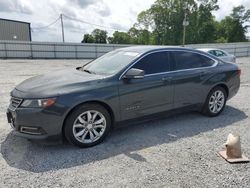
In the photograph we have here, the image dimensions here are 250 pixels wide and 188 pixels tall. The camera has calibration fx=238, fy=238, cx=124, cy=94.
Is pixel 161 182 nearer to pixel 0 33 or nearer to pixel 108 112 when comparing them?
pixel 108 112

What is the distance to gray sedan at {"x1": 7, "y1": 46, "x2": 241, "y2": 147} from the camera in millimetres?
3463

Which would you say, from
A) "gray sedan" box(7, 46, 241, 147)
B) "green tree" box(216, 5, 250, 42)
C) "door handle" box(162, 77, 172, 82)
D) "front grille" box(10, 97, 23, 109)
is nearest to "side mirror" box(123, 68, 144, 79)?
"gray sedan" box(7, 46, 241, 147)

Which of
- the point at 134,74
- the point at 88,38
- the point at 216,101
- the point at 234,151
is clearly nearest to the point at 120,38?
the point at 88,38

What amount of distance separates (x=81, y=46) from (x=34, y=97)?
2373cm

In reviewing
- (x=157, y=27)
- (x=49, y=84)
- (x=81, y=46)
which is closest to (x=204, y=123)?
(x=49, y=84)

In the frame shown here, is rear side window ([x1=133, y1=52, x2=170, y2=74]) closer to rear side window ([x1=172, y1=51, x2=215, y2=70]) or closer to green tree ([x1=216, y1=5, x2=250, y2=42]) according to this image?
rear side window ([x1=172, y1=51, x2=215, y2=70])

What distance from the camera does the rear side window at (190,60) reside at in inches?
187

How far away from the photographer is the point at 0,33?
108 feet

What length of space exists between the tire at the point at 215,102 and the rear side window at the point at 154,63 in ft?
4.36

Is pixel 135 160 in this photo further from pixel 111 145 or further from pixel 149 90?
pixel 149 90

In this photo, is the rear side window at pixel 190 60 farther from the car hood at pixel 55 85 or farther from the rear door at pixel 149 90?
the car hood at pixel 55 85

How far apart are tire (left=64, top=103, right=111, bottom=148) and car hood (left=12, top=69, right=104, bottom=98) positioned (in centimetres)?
34

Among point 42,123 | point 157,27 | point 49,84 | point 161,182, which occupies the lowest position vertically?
point 161,182

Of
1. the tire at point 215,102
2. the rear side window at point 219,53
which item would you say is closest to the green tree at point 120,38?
the rear side window at point 219,53
